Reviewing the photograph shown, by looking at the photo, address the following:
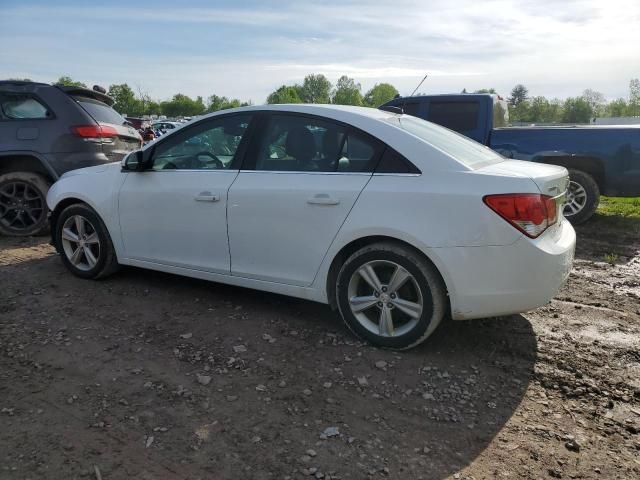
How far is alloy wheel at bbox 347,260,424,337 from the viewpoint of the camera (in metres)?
3.34

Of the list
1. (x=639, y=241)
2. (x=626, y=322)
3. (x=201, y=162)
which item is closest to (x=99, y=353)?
(x=201, y=162)

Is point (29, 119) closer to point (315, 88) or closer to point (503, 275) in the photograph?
point (503, 275)

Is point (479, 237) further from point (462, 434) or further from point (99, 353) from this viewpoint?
point (99, 353)

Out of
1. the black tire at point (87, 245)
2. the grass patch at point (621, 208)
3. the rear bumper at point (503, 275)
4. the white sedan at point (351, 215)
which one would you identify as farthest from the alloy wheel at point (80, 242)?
the grass patch at point (621, 208)

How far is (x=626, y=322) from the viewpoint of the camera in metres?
4.00

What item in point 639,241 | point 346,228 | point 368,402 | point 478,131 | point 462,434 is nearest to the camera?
point 462,434

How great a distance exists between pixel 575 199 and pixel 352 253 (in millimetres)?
5391

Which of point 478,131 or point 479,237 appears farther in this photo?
point 478,131

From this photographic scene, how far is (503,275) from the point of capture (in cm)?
309

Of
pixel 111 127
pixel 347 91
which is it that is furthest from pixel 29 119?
pixel 347 91

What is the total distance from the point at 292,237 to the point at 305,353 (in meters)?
0.81

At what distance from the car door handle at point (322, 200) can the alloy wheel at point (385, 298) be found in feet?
1.57

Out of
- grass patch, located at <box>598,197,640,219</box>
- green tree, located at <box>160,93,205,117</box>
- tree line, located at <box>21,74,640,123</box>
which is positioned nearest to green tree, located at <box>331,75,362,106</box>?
tree line, located at <box>21,74,640,123</box>

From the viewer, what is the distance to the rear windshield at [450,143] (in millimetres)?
3445
